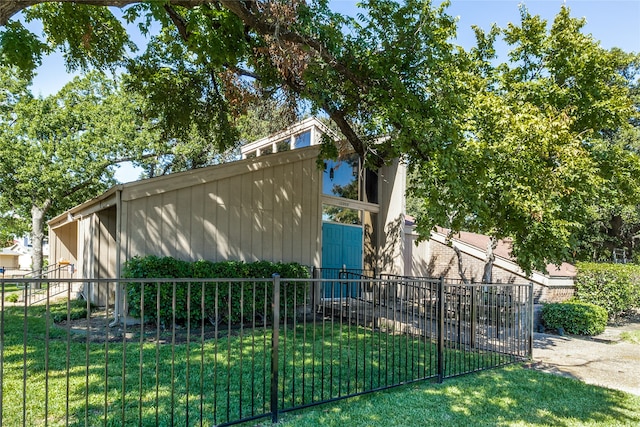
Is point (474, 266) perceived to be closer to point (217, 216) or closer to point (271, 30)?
point (217, 216)

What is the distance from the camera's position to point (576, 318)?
31.0 ft

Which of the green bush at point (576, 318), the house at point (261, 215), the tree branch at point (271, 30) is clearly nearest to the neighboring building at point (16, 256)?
the house at point (261, 215)

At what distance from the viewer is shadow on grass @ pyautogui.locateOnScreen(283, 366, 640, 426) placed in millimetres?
3775

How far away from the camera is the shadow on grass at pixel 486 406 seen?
378 centimetres

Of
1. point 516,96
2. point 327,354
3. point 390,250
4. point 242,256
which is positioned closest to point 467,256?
point 390,250

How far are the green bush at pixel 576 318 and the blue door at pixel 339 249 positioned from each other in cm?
478

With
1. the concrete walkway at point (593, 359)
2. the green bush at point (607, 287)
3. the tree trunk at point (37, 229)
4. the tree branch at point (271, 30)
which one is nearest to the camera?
the concrete walkway at point (593, 359)

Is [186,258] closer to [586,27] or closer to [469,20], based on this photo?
[469,20]

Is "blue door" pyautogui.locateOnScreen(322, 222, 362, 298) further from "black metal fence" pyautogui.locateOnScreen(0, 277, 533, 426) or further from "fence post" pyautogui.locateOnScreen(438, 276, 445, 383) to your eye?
"fence post" pyautogui.locateOnScreen(438, 276, 445, 383)

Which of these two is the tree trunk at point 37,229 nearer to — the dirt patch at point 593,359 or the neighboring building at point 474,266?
the neighboring building at point 474,266

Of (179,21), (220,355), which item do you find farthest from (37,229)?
(220,355)

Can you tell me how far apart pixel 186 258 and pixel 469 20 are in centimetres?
874

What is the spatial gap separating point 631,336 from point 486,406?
24.0 feet

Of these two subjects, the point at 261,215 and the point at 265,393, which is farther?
the point at 261,215
